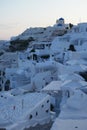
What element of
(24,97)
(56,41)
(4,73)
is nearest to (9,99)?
(24,97)

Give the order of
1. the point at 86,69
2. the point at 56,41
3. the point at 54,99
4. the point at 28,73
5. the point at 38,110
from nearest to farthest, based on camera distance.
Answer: the point at 38,110, the point at 54,99, the point at 86,69, the point at 28,73, the point at 56,41

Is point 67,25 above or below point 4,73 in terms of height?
above

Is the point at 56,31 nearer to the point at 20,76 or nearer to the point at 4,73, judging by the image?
the point at 4,73

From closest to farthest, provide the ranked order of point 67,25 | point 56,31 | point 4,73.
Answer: point 4,73 < point 56,31 < point 67,25

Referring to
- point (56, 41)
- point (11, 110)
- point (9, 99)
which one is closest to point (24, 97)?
point (9, 99)

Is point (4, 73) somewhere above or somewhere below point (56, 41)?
below

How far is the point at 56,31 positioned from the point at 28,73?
2506 centimetres

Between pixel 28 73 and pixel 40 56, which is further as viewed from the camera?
pixel 40 56

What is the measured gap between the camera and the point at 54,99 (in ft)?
60.0

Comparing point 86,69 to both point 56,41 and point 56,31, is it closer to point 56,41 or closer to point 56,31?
point 56,41

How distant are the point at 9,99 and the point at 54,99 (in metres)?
2.71

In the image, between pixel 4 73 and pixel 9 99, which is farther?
pixel 4 73

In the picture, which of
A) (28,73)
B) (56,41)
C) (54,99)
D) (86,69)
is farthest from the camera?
(56,41)

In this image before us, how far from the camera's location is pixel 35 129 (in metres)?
14.6
